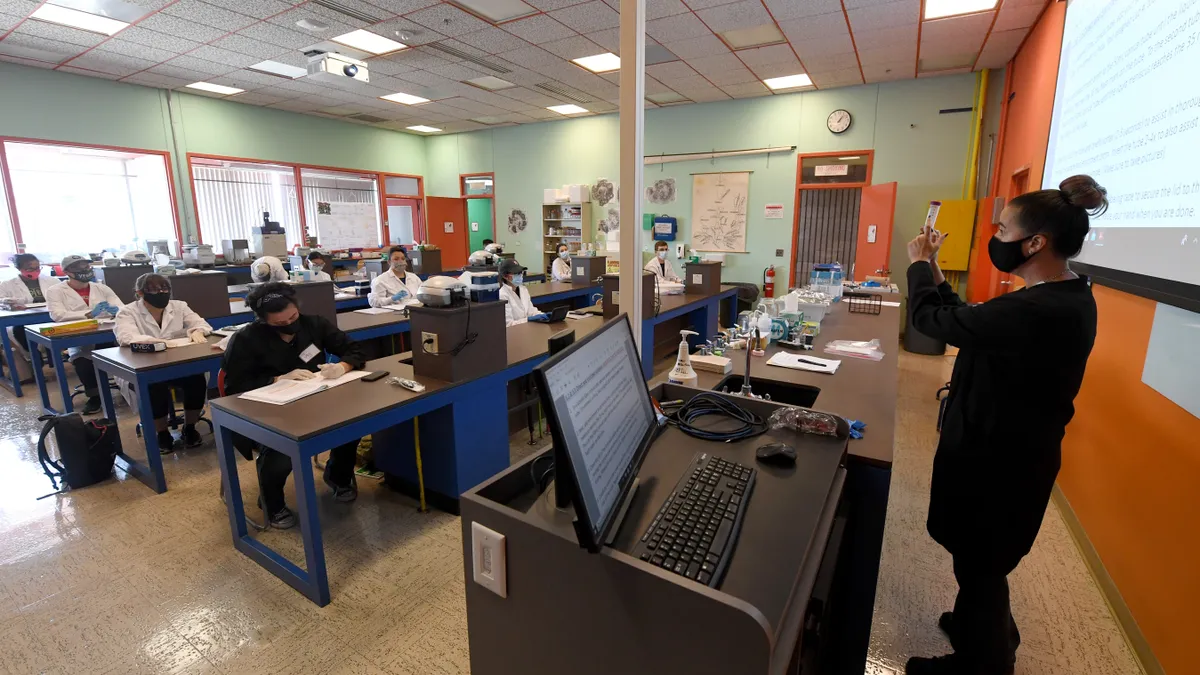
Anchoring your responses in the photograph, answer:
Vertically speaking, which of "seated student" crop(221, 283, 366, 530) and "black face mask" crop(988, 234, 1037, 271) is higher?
"black face mask" crop(988, 234, 1037, 271)

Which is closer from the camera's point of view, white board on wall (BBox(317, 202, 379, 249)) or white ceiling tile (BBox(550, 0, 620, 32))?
white ceiling tile (BBox(550, 0, 620, 32))

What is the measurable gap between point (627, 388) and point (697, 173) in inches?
295

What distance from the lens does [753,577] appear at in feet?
3.03

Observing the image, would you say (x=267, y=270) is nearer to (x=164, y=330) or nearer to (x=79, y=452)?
(x=164, y=330)

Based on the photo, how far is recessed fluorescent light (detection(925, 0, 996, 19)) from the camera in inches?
176

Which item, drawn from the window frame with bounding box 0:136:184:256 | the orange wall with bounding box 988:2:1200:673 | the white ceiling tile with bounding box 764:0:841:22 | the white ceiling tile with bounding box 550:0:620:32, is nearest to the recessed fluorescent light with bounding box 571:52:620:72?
the white ceiling tile with bounding box 550:0:620:32

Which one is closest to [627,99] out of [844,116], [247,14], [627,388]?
[627,388]

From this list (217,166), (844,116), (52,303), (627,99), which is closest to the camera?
(627,99)

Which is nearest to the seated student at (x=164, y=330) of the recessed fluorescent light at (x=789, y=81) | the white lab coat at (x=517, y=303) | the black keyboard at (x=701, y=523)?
the white lab coat at (x=517, y=303)

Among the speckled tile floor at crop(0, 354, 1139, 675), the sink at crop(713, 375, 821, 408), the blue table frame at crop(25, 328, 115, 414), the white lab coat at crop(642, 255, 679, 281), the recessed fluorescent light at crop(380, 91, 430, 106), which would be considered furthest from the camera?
the recessed fluorescent light at crop(380, 91, 430, 106)

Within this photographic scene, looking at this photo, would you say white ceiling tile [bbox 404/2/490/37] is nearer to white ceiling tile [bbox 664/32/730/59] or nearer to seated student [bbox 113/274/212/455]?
white ceiling tile [bbox 664/32/730/59]

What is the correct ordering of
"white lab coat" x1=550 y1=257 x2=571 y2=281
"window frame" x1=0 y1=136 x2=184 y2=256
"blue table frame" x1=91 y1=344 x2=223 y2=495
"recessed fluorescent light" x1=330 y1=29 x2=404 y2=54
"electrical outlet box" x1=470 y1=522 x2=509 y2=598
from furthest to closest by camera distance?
1. "white lab coat" x1=550 y1=257 x2=571 y2=281
2. "window frame" x1=0 y1=136 x2=184 y2=256
3. "recessed fluorescent light" x1=330 y1=29 x2=404 y2=54
4. "blue table frame" x1=91 y1=344 x2=223 y2=495
5. "electrical outlet box" x1=470 y1=522 x2=509 y2=598

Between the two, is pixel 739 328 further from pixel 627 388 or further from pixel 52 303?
pixel 52 303

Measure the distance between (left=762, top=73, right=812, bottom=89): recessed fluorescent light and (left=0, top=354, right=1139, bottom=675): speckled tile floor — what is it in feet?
17.8
